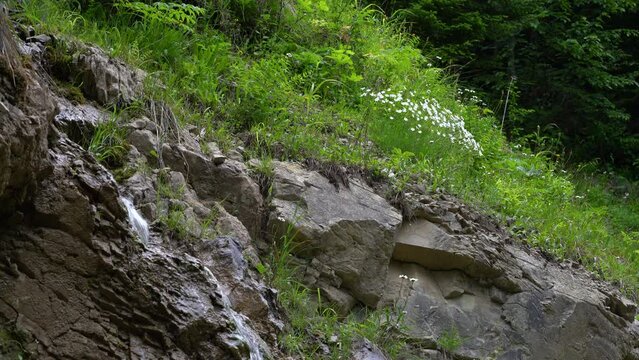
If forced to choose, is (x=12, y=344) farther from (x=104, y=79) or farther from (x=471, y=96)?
(x=471, y=96)

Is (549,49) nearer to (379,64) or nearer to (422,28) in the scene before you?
(422,28)

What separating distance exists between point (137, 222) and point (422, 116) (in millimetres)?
4428

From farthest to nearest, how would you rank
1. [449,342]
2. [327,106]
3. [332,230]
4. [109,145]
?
[327,106], [449,342], [332,230], [109,145]

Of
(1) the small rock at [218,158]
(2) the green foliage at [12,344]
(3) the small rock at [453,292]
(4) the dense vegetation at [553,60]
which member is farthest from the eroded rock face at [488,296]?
(4) the dense vegetation at [553,60]

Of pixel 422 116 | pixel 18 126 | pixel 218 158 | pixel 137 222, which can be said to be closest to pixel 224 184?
pixel 218 158

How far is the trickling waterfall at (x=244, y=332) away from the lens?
4.46 metres

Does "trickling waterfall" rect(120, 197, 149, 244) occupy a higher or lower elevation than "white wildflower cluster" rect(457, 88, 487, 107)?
higher

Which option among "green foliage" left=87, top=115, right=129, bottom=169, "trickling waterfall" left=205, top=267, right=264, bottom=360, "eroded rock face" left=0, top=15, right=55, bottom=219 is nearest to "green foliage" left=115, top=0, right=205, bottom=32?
"green foliage" left=87, top=115, right=129, bottom=169

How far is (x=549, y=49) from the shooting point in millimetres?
13266

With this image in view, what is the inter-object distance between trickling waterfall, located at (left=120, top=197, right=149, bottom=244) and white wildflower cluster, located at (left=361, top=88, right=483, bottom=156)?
3.88 metres

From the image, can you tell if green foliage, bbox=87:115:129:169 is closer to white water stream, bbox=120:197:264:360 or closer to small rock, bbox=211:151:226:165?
white water stream, bbox=120:197:264:360

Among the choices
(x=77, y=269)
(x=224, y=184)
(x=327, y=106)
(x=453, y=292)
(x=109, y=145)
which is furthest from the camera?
(x=327, y=106)

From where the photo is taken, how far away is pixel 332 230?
6.31 m

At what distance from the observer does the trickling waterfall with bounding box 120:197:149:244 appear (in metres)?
4.45
